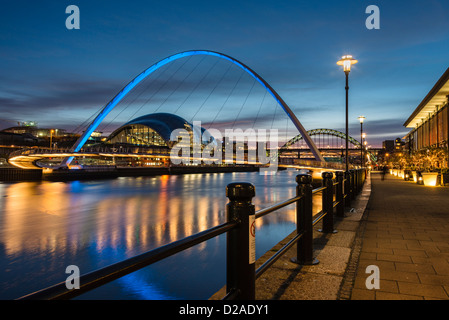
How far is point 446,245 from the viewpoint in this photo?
6.22 m

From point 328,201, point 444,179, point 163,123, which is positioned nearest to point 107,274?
point 328,201

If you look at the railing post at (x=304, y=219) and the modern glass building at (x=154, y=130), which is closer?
the railing post at (x=304, y=219)

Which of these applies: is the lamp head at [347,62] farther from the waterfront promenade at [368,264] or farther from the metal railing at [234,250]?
the metal railing at [234,250]

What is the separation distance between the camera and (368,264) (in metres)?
5.02

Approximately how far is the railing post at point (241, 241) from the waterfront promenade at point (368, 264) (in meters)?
1.29

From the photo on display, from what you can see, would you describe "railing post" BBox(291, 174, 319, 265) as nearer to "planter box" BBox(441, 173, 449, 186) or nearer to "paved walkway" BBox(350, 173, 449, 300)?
"paved walkway" BBox(350, 173, 449, 300)

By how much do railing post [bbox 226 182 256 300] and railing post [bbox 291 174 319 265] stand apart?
2045 millimetres

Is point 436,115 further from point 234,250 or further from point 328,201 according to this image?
point 234,250

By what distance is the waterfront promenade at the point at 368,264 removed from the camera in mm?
3881

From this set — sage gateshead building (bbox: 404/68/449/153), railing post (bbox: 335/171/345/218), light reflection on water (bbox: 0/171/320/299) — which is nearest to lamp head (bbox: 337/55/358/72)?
light reflection on water (bbox: 0/171/320/299)

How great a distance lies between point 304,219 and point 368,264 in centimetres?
138

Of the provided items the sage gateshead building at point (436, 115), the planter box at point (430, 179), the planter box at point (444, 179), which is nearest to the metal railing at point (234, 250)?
the planter box at point (430, 179)

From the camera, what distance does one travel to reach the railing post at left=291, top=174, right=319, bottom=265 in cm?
457
